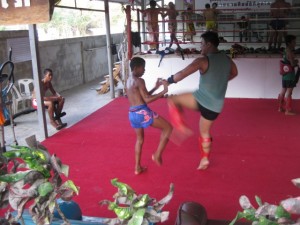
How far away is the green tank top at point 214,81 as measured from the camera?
133 inches

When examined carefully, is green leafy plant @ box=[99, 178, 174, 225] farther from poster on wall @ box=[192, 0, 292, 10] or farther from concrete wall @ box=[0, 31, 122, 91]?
poster on wall @ box=[192, 0, 292, 10]

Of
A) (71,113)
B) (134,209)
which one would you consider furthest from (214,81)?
(71,113)

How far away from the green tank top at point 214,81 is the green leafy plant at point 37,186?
234cm

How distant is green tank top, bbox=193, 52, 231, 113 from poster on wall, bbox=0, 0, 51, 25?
206cm

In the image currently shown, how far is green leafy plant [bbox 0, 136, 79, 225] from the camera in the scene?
1192 mm

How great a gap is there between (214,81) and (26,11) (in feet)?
7.08

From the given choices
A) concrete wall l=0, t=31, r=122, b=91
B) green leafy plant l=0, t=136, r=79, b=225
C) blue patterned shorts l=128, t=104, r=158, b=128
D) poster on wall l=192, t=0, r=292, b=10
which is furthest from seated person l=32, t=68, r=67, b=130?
poster on wall l=192, t=0, r=292, b=10

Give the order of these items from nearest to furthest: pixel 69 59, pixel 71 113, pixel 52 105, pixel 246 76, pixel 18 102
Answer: pixel 52 105
pixel 18 102
pixel 71 113
pixel 246 76
pixel 69 59

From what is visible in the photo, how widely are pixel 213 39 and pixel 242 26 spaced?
7.23 meters

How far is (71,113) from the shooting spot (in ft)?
21.8

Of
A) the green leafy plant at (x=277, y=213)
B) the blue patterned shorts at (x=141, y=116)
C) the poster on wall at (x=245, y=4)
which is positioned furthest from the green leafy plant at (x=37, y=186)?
the poster on wall at (x=245, y=4)

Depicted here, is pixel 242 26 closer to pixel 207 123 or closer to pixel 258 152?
pixel 258 152

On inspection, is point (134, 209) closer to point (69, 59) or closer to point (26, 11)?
point (26, 11)

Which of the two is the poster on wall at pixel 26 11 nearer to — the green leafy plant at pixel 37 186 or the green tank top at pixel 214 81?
the green leafy plant at pixel 37 186
